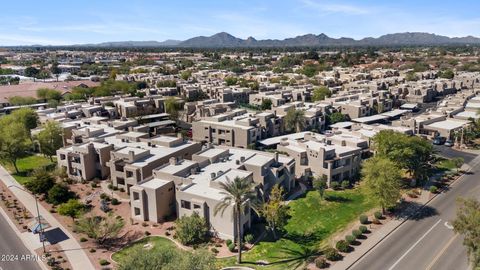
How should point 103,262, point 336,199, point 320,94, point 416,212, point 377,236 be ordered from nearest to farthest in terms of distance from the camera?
point 103,262 < point 377,236 < point 416,212 < point 336,199 < point 320,94

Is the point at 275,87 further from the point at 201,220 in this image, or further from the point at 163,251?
the point at 163,251

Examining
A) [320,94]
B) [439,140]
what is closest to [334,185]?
[439,140]

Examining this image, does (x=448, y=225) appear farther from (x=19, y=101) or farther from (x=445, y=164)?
(x=19, y=101)

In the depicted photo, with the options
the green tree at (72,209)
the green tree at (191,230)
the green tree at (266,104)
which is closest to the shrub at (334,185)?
the green tree at (191,230)

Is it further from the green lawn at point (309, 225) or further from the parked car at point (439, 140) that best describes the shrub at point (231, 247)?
the parked car at point (439, 140)

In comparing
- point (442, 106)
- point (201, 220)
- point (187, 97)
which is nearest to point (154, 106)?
point (187, 97)
